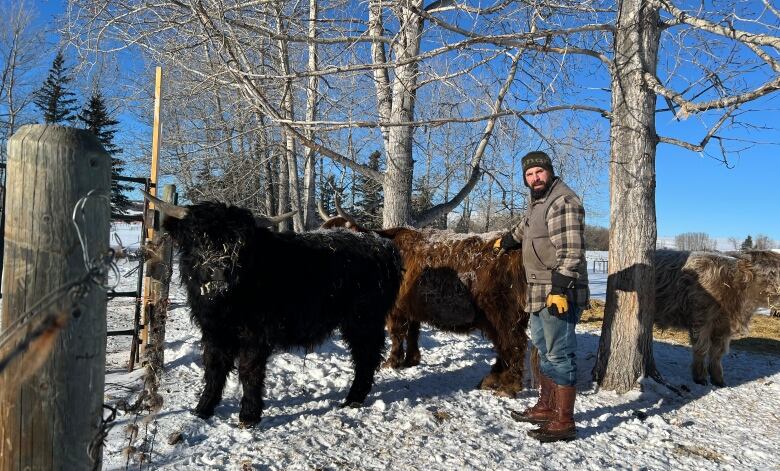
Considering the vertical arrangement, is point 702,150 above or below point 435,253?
above

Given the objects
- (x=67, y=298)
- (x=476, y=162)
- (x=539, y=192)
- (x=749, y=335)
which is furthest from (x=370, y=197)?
(x=67, y=298)

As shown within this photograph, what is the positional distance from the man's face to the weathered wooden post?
353 cm

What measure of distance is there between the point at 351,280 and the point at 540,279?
1.69 metres

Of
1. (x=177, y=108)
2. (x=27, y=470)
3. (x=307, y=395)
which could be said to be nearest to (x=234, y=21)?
(x=307, y=395)

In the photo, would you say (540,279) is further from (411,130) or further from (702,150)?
(411,130)

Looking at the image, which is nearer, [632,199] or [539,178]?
[539,178]

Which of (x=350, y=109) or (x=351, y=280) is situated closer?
(x=351, y=280)

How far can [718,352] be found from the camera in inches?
246

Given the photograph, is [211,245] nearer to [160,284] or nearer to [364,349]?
[160,284]

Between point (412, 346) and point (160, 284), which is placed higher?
point (160, 284)

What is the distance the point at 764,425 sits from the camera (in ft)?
15.7

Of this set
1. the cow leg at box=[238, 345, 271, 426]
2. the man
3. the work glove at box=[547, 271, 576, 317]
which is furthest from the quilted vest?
the cow leg at box=[238, 345, 271, 426]

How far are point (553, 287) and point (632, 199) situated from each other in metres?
2.07

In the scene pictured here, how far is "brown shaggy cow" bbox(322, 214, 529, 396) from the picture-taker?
5176 millimetres
